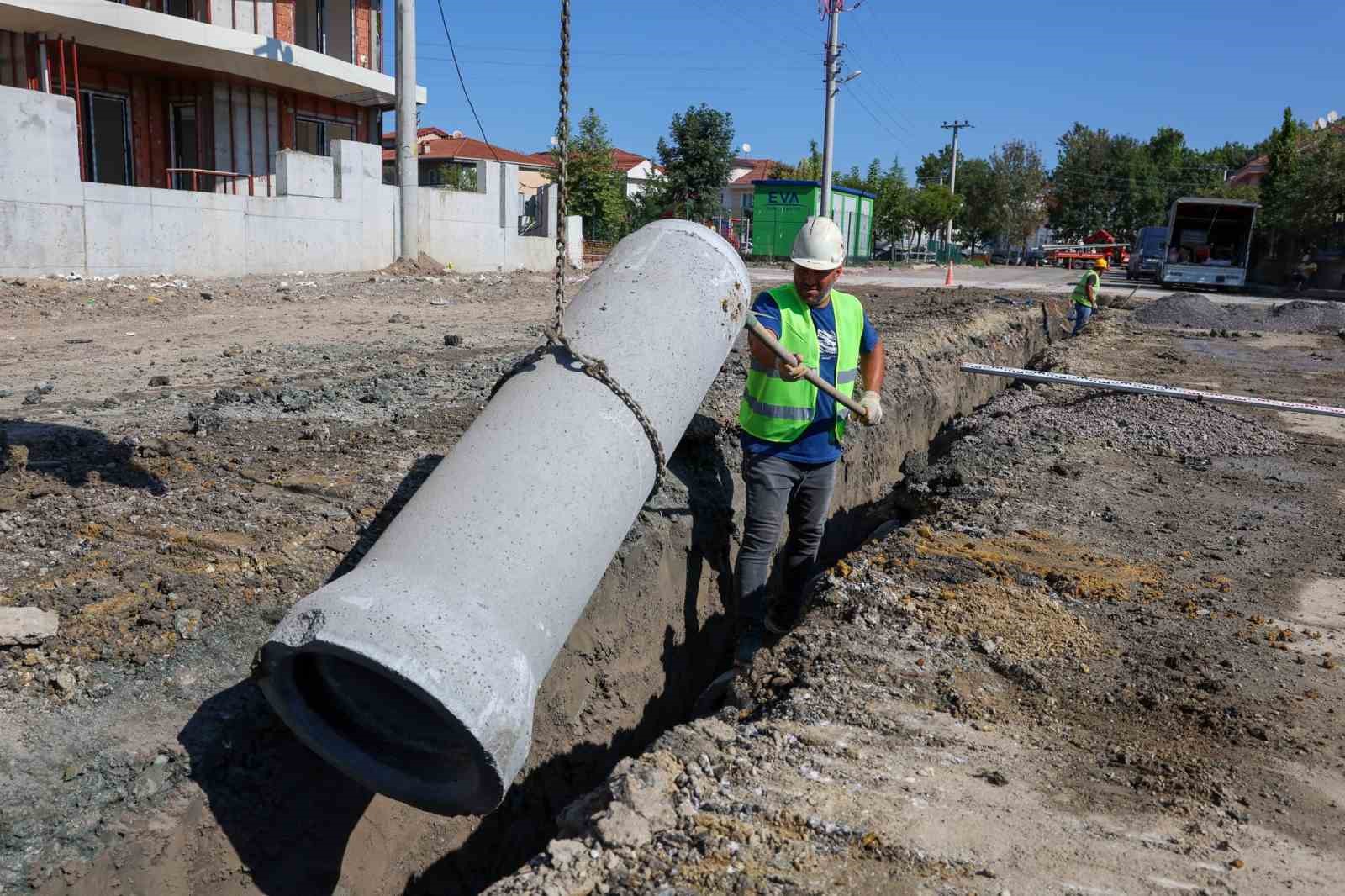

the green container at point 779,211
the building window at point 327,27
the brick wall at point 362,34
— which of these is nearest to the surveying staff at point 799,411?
the building window at point 327,27

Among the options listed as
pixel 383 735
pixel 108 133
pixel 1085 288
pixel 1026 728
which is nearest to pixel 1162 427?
pixel 1026 728

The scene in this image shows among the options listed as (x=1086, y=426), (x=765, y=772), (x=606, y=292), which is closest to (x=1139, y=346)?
(x=1086, y=426)

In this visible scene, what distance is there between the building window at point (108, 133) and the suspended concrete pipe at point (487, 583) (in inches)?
711

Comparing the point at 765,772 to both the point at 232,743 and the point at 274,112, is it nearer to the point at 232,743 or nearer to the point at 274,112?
the point at 232,743

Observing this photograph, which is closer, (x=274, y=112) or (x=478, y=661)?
(x=478, y=661)

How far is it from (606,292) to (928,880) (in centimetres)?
245

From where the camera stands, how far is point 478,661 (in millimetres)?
2744

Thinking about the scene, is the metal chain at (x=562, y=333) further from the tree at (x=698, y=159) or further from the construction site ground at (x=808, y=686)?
the tree at (x=698, y=159)

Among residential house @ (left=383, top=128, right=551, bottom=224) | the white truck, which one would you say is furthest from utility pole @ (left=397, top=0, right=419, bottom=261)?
the white truck

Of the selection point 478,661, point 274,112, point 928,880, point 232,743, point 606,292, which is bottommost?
point 232,743

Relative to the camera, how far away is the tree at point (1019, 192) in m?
58.7

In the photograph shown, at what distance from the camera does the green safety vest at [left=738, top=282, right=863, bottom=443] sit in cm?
443

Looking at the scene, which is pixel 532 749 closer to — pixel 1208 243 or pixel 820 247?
pixel 820 247

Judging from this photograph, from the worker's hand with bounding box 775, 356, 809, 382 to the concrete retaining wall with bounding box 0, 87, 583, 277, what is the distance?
1263 centimetres
